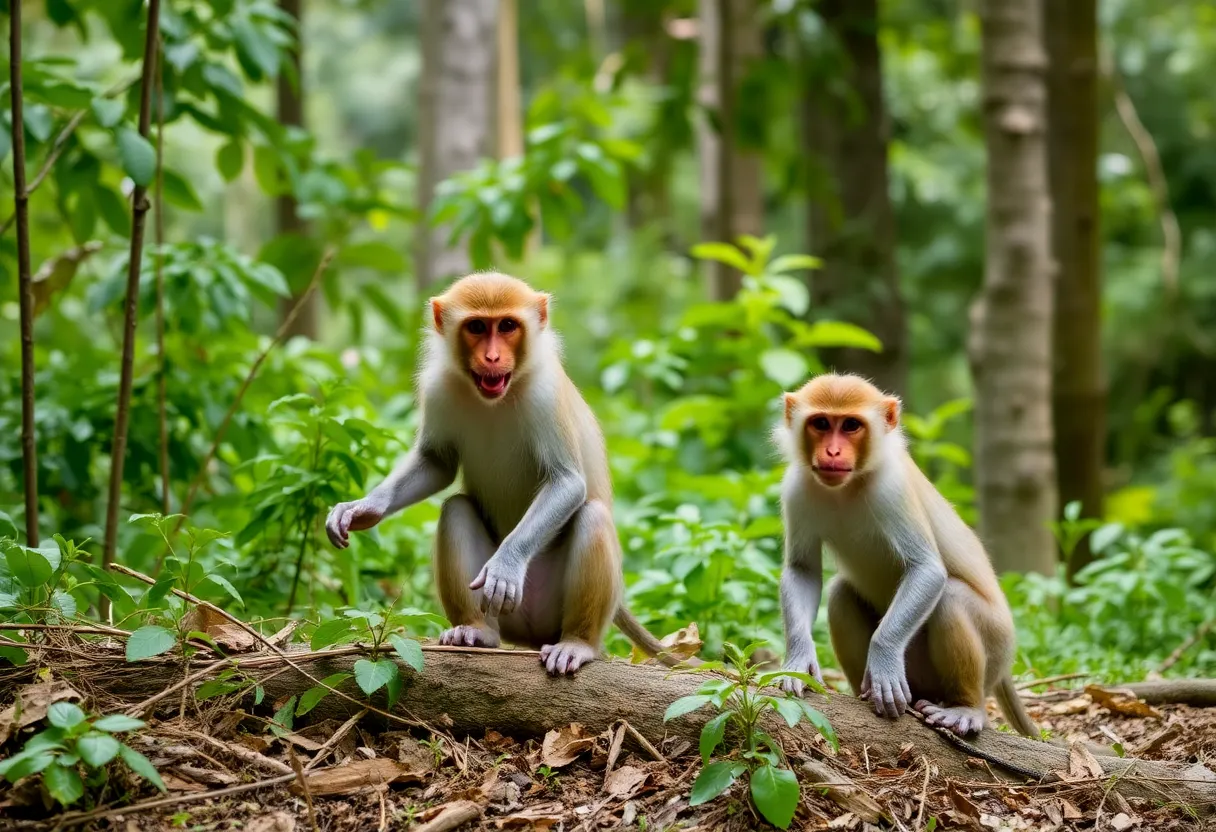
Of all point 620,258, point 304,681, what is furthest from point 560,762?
point 620,258

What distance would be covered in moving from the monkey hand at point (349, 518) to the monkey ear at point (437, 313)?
2.53 ft

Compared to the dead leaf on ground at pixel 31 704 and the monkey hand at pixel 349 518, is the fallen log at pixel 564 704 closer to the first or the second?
the dead leaf on ground at pixel 31 704

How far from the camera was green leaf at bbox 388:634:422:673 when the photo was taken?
3991 millimetres

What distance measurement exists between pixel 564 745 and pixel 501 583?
65cm

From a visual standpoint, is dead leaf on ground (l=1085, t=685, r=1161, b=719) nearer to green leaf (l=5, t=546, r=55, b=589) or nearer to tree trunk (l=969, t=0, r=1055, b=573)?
tree trunk (l=969, t=0, r=1055, b=573)

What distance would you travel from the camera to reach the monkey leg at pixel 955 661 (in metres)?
4.64

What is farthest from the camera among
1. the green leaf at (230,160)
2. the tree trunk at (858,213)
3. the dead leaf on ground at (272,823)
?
the tree trunk at (858,213)

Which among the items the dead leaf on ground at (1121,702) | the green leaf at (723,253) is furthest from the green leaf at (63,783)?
the green leaf at (723,253)

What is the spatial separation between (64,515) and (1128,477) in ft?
52.4

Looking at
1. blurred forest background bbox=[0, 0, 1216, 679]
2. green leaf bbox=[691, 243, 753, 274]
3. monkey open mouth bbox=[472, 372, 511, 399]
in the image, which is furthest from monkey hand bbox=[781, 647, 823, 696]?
green leaf bbox=[691, 243, 753, 274]

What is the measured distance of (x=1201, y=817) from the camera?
4.29 meters

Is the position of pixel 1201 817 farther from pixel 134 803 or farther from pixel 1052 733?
pixel 134 803

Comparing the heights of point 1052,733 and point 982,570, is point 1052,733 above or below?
below

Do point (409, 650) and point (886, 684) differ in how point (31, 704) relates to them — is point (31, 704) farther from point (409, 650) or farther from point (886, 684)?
point (886, 684)
